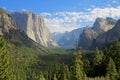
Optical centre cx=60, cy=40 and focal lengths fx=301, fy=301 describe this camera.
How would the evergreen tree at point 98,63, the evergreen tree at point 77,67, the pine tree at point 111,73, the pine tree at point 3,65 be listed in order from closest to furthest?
1. the pine tree at point 3,65
2. the pine tree at point 111,73
3. the evergreen tree at point 77,67
4. the evergreen tree at point 98,63

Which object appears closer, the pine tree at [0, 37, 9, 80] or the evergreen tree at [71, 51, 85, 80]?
the pine tree at [0, 37, 9, 80]

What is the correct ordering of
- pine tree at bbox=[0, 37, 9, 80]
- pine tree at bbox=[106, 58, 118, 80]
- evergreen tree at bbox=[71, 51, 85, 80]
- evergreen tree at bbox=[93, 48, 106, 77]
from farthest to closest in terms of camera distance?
evergreen tree at bbox=[93, 48, 106, 77] < evergreen tree at bbox=[71, 51, 85, 80] < pine tree at bbox=[106, 58, 118, 80] < pine tree at bbox=[0, 37, 9, 80]

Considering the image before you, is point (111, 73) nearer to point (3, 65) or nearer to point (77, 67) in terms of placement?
point (77, 67)

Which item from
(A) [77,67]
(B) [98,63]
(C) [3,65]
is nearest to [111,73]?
(A) [77,67]

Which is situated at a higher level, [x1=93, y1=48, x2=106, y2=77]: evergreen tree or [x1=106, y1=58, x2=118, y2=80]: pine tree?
[x1=93, y1=48, x2=106, y2=77]: evergreen tree

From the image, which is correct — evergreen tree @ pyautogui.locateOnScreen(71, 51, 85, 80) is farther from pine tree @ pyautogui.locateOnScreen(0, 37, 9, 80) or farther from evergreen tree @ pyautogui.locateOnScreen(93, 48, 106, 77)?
pine tree @ pyautogui.locateOnScreen(0, 37, 9, 80)

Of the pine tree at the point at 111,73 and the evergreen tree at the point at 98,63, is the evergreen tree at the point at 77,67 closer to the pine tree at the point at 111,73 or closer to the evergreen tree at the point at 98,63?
the pine tree at the point at 111,73

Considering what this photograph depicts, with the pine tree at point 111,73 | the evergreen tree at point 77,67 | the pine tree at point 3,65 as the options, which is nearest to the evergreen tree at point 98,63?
the evergreen tree at point 77,67

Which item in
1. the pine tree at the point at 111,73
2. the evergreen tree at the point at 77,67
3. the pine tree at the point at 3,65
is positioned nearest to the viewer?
the pine tree at the point at 3,65

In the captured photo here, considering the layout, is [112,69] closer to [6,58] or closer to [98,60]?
[98,60]

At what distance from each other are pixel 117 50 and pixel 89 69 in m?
15.2

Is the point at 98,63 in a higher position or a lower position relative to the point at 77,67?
higher

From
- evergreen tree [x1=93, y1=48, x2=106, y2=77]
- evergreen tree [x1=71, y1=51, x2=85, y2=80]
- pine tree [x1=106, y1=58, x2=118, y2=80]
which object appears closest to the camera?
pine tree [x1=106, y1=58, x2=118, y2=80]

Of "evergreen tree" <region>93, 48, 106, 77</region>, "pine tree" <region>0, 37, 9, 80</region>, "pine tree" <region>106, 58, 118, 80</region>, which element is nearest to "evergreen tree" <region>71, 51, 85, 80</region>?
"pine tree" <region>106, 58, 118, 80</region>
